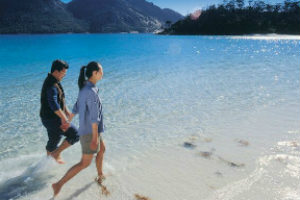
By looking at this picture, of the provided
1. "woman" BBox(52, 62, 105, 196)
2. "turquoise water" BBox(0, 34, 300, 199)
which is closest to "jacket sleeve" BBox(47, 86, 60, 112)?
"woman" BBox(52, 62, 105, 196)

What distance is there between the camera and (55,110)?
3963mm

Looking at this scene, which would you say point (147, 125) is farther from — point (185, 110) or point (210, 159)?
point (210, 159)

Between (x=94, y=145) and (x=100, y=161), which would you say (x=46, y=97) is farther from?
(x=100, y=161)

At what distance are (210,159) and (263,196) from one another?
4.59 feet

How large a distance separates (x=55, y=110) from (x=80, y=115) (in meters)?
0.68

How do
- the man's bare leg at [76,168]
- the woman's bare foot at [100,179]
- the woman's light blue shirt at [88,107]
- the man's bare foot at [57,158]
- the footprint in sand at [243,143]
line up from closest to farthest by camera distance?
the woman's light blue shirt at [88,107]
the man's bare leg at [76,168]
the woman's bare foot at [100,179]
the man's bare foot at [57,158]
the footprint in sand at [243,143]

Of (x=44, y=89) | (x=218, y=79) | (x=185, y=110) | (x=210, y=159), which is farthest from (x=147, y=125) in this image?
(x=218, y=79)

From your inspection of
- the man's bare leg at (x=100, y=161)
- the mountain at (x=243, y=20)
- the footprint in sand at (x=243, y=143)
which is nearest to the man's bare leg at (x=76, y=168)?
the man's bare leg at (x=100, y=161)

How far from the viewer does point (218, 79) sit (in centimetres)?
1389

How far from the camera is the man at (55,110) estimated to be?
3969 millimetres

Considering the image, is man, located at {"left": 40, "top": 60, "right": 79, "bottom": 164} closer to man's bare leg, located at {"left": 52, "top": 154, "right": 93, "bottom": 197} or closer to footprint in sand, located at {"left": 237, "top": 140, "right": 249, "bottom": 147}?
man's bare leg, located at {"left": 52, "top": 154, "right": 93, "bottom": 197}

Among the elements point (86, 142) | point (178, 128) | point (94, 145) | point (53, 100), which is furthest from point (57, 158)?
point (178, 128)

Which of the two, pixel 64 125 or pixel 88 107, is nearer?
pixel 88 107

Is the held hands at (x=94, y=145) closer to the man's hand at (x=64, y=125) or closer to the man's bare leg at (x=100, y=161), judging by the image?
the man's bare leg at (x=100, y=161)
